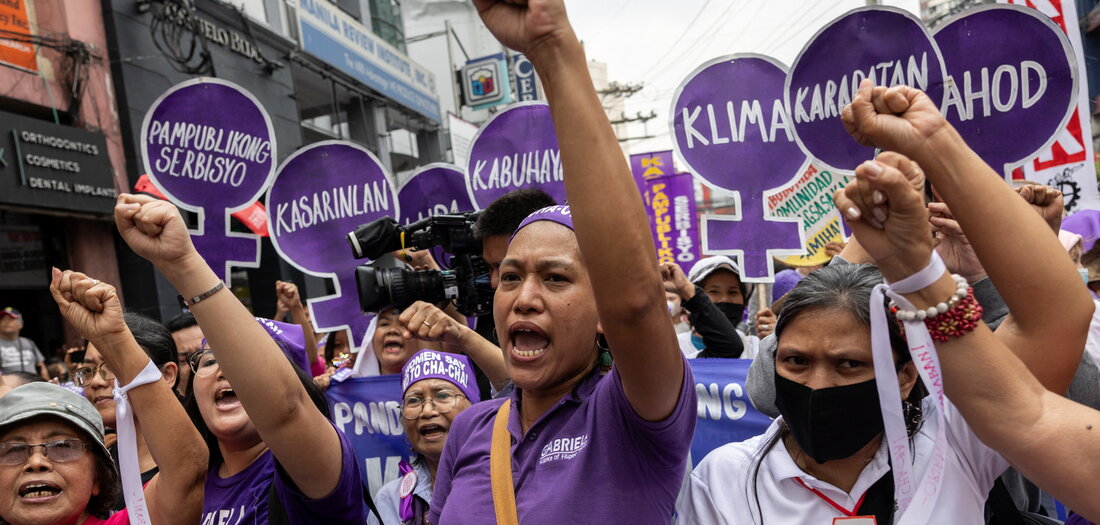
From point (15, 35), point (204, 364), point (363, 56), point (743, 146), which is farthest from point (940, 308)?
point (363, 56)

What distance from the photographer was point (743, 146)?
3.91m

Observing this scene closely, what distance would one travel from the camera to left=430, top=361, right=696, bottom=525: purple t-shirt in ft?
4.88

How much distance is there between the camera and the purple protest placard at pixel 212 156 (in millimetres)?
4152

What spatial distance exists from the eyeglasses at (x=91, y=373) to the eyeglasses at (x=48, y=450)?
3.41 feet

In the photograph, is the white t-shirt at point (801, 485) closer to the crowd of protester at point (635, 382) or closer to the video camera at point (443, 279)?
the crowd of protester at point (635, 382)

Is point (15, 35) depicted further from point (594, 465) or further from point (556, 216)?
point (594, 465)

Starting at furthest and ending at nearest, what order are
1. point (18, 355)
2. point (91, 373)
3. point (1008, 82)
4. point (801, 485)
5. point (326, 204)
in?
1. point (18, 355)
2. point (326, 204)
3. point (91, 373)
4. point (1008, 82)
5. point (801, 485)

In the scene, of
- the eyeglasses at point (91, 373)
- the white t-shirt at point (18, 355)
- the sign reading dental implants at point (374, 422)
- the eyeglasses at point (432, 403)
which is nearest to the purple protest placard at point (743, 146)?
the eyeglasses at point (432, 403)

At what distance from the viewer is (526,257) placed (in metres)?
1.65

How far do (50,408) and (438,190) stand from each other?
10.3ft

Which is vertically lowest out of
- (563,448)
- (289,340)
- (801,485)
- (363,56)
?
(801,485)

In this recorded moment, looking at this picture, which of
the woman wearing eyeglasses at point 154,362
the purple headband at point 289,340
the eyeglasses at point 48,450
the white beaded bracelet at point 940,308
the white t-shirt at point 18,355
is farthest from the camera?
the white t-shirt at point 18,355

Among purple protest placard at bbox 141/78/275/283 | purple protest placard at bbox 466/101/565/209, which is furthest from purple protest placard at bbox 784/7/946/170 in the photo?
purple protest placard at bbox 141/78/275/283

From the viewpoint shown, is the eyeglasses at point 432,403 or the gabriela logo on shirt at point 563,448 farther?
the eyeglasses at point 432,403
